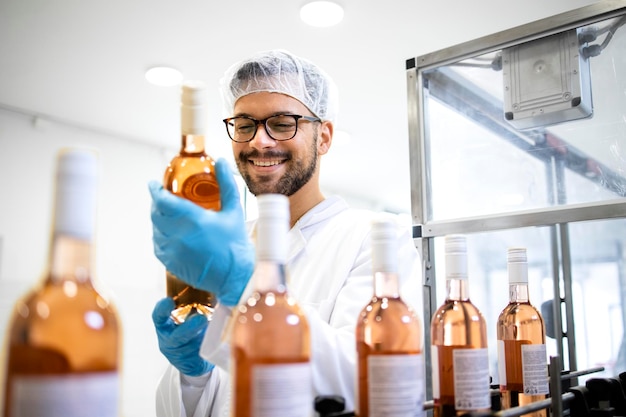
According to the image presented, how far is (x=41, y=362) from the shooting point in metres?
0.40

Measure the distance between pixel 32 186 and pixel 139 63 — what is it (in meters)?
1.29

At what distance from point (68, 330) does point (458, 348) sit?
1.44 ft

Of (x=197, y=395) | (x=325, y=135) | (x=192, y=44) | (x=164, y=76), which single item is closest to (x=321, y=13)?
(x=192, y=44)

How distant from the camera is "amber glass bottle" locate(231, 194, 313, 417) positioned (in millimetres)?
458

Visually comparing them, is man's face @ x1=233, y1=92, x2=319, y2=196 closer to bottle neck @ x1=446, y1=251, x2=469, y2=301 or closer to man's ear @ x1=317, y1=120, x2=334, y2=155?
man's ear @ x1=317, y1=120, x2=334, y2=155

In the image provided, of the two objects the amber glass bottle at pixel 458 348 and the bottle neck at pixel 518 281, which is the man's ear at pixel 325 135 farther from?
the amber glass bottle at pixel 458 348

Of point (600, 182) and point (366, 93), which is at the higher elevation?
point (366, 93)

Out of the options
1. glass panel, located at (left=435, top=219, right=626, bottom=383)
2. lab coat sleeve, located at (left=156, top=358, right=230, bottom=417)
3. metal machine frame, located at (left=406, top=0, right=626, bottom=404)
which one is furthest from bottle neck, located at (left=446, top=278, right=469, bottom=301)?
glass panel, located at (left=435, top=219, right=626, bottom=383)

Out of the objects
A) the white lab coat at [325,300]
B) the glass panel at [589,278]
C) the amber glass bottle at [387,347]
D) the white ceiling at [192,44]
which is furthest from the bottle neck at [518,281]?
the white ceiling at [192,44]

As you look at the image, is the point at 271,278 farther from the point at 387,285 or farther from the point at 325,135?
the point at 325,135

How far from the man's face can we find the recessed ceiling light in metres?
1.93

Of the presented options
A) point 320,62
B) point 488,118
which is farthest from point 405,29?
point 488,118

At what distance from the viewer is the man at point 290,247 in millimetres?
608

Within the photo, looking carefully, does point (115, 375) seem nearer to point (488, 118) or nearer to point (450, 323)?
point (450, 323)
